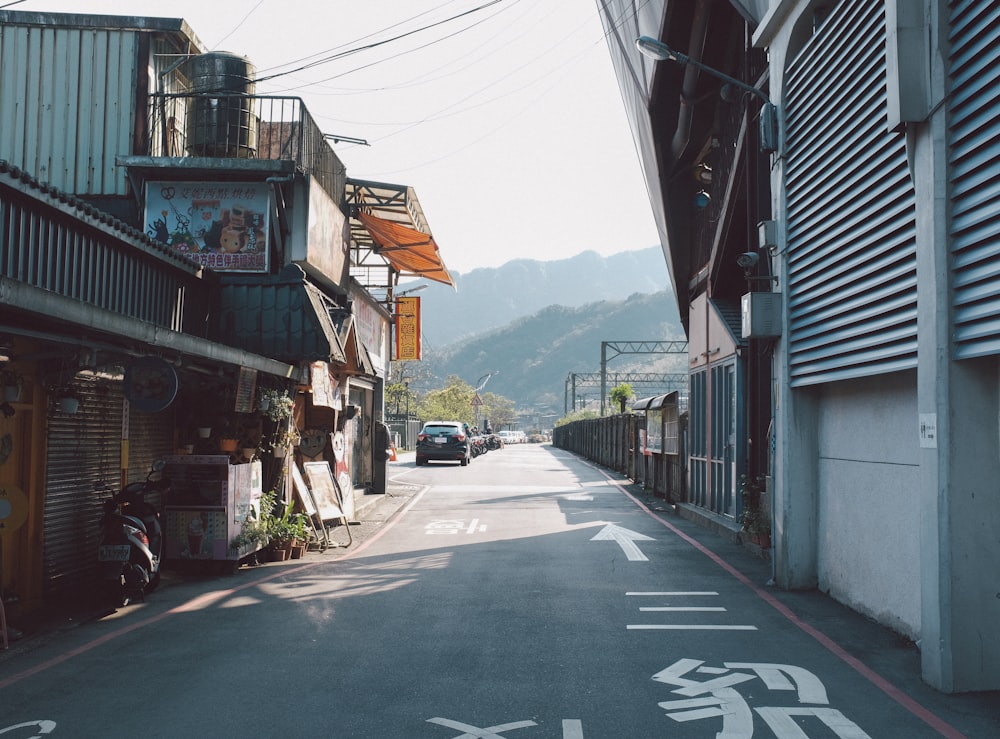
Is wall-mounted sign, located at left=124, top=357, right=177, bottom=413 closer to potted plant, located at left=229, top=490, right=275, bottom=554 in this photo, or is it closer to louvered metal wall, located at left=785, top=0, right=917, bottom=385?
potted plant, located at left=229, top=490, right=275, bottom=554

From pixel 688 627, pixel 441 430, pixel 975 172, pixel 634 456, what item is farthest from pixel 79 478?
pixel 441 430

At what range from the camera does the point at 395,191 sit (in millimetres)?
18062

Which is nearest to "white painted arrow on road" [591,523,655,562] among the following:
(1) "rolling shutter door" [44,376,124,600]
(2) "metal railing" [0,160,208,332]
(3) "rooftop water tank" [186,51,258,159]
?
(1) "rolling shutter door" [44,376,124,600]

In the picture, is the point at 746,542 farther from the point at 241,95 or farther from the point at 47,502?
the point at 241,95

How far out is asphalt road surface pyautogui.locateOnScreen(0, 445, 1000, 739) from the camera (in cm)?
509

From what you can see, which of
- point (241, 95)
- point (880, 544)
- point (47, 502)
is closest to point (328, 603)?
point (47, 502)

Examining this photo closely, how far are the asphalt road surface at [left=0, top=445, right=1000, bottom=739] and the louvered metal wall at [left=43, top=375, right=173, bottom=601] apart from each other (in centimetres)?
91

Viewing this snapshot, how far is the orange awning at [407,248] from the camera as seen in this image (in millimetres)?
18969

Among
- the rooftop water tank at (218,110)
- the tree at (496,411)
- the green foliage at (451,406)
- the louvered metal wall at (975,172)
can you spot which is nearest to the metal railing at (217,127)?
the rooftop water tank at (218,110)

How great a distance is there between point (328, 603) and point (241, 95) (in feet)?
28.1

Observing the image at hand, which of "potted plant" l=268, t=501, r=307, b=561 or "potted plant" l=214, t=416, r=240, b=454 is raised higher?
"potted plant" l=214, t=416, r=240, b=454

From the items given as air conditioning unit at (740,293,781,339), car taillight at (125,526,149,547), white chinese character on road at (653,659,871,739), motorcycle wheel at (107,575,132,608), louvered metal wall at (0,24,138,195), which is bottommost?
white chinese character on road at (653,659,871,739)

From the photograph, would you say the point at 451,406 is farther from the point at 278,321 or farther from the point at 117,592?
the point at 117,592

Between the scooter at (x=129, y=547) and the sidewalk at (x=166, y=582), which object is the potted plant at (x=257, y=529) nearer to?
the sidewalk at (x=166, y=582)
